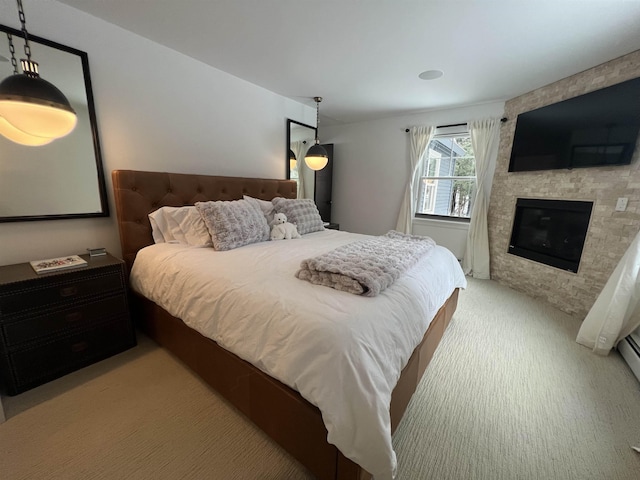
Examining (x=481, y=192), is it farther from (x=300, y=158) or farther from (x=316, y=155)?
(x=300, y=158)

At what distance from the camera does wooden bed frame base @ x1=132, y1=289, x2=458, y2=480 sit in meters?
1.01

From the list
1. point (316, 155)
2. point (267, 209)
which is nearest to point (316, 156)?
point (316, 155)

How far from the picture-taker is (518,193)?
327cm

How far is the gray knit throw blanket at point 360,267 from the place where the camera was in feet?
4.05

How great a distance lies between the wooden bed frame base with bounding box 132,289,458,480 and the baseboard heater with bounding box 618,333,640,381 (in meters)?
1.38

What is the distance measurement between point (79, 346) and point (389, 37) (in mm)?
3193

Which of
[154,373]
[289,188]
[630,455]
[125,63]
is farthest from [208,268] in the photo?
[630,455]

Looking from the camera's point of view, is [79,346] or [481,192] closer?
[79,346]

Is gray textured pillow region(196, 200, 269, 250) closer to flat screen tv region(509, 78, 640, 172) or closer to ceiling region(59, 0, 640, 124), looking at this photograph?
ceiling region(59, 0, 640, 124)

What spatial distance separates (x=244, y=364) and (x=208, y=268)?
623 mm

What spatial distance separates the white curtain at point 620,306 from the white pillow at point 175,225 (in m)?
3.34

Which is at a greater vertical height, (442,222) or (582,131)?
(582,131)

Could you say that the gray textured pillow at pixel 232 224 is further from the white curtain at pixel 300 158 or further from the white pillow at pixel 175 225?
the white curtain at pixel 300 158

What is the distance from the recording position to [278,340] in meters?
1.07
